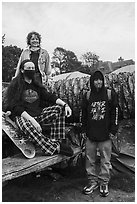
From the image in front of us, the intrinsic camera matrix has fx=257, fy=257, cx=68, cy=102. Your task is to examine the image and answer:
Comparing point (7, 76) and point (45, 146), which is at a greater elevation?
point (7, 76)

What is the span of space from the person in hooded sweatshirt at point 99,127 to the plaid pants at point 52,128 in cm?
28

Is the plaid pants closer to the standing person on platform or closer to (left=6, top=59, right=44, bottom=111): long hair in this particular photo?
(left=6, top=59, right=44, bottom=111): long hair

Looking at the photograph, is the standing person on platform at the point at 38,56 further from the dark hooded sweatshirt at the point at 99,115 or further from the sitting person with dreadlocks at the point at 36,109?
the dark hooded sweatshirt at the point at 99,115

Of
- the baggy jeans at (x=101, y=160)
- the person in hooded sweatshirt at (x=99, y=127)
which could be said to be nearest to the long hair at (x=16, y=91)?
the person in hooded sweatshirt at (x=99, y=127)

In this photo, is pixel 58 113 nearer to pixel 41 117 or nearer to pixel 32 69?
pixel 41 117

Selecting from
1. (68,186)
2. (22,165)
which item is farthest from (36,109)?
(68,186)

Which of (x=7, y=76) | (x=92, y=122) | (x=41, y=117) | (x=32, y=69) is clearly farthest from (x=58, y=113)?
(x=7, y=76)

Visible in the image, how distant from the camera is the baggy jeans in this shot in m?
2.79

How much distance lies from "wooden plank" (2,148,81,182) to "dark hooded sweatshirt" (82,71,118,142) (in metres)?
0.45

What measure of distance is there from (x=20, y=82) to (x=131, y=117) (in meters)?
1.51

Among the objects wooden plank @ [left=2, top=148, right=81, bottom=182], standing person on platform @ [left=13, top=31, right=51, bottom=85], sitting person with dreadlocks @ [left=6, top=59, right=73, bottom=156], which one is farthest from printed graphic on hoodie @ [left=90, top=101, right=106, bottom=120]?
standing person on platform @ [left=13, top=31, right=51, bottom=85]

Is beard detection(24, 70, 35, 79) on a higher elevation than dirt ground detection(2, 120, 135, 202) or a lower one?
higher

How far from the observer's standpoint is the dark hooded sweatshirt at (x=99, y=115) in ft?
9.10

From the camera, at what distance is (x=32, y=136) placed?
2.66 meters
